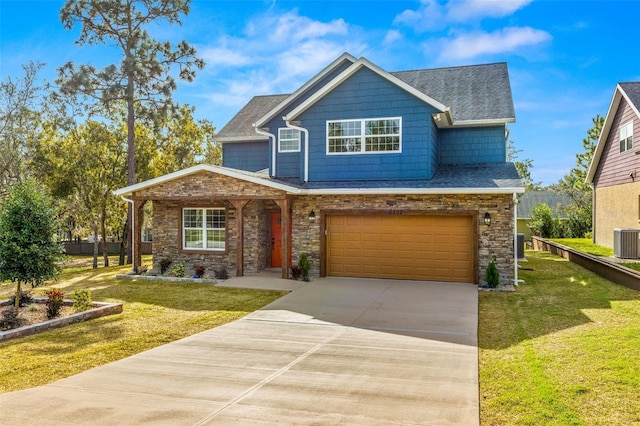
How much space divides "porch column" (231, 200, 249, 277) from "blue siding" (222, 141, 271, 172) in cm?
469

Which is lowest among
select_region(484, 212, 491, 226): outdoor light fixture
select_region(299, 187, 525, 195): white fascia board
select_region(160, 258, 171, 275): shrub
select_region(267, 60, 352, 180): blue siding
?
select_region(160, 258, 171, 275): shrub

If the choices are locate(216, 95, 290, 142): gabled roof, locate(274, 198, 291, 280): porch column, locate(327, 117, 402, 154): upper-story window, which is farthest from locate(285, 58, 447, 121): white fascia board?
locate(216, 95, 290, 142): gabled roof

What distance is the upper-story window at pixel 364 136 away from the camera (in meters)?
14.3

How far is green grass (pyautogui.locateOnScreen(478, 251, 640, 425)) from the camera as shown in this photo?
4.63 m

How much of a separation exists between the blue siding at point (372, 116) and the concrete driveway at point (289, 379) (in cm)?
613

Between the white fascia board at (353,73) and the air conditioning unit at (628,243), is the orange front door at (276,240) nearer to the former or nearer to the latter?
the white fascia board at (353,73)

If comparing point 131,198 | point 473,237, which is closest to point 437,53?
point 473,237

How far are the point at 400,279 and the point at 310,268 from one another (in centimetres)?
290

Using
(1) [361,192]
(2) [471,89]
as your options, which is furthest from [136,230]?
(2) [471,89]

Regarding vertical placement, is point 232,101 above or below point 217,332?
above

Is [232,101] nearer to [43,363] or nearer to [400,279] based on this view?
[400,279]

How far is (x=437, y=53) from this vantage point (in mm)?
20094

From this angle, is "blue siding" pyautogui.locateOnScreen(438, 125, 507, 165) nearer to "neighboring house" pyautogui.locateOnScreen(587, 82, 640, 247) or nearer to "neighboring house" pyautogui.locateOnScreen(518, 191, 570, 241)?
"neighboring house" pyautogui.locateOnScreen(587, 82, 640, 247)

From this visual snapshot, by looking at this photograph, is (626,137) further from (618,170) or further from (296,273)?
(296,273)
